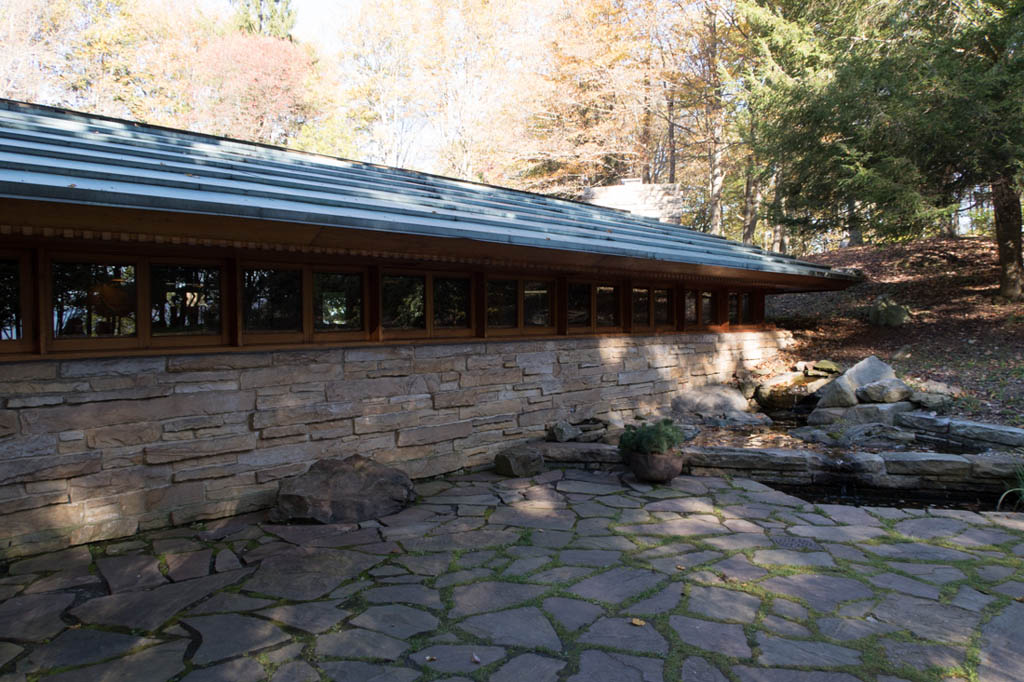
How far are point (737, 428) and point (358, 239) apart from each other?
533 cm

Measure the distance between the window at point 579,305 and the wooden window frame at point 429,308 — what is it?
4.70 feet

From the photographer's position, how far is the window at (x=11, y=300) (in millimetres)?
3254

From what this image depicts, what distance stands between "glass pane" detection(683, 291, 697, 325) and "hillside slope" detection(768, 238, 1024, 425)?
92.9 inches

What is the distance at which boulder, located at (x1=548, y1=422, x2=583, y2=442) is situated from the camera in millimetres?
5809

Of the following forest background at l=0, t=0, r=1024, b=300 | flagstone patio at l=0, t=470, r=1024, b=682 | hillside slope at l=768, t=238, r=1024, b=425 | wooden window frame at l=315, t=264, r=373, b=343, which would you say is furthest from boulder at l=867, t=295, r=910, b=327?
wooden window frame at l=315, t=264, r=373, b=343

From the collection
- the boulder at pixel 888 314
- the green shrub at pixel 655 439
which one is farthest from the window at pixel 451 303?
the boulder at pixel 888 314

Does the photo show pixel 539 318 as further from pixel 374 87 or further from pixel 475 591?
pixel 374 87

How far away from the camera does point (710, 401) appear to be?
781 centimetres

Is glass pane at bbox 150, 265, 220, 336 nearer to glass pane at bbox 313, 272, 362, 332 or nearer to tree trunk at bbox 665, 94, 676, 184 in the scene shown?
glass pane at bbox 313, 272, 362, 332

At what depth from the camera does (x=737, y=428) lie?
7.05 metres

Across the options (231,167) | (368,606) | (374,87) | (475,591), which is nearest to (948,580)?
(475,591)

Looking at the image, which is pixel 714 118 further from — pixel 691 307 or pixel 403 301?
pixel 403 301

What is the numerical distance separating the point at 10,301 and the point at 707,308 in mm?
7991

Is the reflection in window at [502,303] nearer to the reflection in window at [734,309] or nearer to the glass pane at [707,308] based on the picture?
the glass pane at [707,308]
